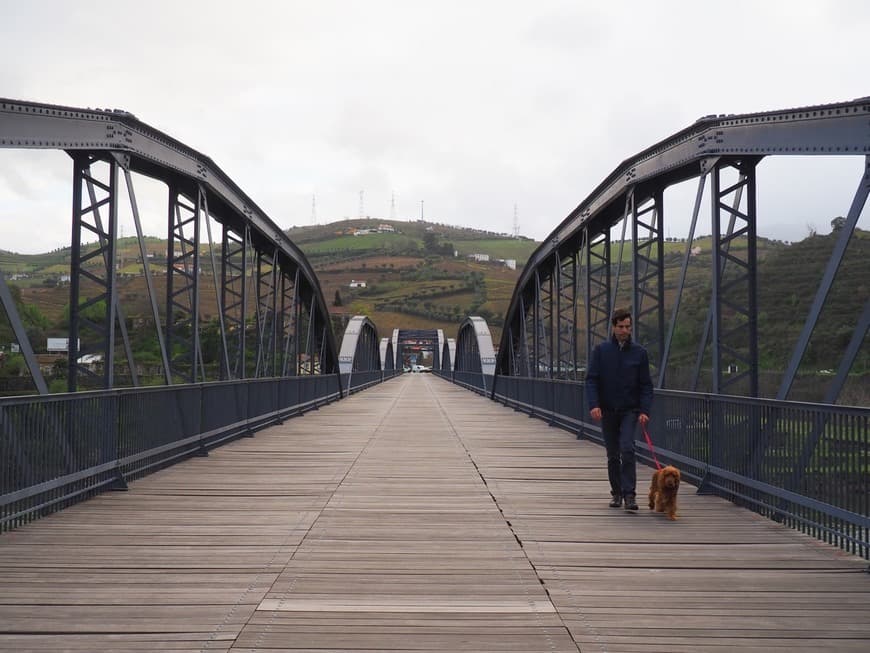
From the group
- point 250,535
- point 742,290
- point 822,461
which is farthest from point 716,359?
point 742,290

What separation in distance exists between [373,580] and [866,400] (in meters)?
28.8

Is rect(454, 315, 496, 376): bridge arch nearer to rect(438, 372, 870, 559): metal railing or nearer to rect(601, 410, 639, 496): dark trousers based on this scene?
rect(438, 372, 870, 559): metal railing

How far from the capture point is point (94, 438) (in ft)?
28.5

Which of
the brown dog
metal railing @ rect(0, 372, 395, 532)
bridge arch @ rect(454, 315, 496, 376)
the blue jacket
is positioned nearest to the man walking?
the blue jacket

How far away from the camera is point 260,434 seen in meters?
17.0

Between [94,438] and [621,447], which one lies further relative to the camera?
[94,438]

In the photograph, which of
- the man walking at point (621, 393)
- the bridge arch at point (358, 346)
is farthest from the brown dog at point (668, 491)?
the bridge arch at point (358, 346)

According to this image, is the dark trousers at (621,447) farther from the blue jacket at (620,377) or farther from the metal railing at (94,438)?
the metal railing at (94,438)

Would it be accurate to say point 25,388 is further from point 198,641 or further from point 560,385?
point 198,641

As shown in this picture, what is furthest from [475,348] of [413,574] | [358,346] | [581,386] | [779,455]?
[413,574]

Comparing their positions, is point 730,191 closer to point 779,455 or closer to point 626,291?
point 779,455

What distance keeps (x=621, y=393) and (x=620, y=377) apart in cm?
14

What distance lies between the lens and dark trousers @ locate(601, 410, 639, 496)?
8188 mm

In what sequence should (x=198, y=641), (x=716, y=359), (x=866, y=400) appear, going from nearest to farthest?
1. (x=198, y=641)
2. (x=716, y=359)
3. (x=866, y=400)
